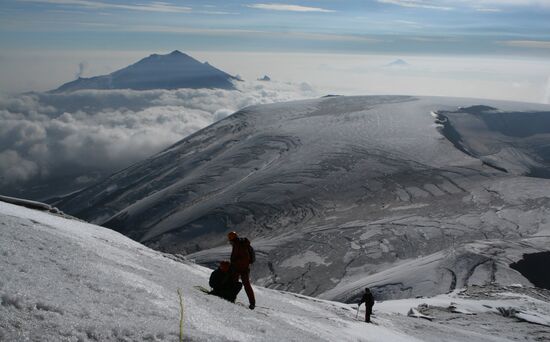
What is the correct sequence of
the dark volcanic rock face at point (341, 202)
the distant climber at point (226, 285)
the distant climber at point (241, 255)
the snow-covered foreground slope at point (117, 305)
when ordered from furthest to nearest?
the dark volcanic rock face at point (341, 202), the distant climber at point (226, 285), the distant climber at point (241, 255), the snow-covered foreground slope at point (117, 305)

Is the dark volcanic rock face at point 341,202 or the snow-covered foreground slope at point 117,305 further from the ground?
the snow-covered foreground slope at point 117,305

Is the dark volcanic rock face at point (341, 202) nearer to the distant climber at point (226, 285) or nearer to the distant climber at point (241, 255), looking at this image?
the distant climber at point (226, 285)

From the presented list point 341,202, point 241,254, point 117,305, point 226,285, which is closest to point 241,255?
point 241,254

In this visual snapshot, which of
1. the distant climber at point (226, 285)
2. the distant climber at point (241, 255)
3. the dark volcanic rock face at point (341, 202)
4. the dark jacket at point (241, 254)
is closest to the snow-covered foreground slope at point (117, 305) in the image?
the distant climber at point (226, 285)

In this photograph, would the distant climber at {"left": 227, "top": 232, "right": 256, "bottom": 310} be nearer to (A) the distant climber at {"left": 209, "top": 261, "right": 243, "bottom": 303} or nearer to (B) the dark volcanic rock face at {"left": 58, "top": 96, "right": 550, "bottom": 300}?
(A) the distant climber at {"left": 209, "top": 261, "right": 243, "bottom": 303}

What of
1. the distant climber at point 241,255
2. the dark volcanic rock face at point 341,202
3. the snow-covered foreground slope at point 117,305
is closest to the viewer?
the snow-covered foreground slope at point 117,305

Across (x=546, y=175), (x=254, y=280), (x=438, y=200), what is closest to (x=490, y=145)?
(x=546, y=175)

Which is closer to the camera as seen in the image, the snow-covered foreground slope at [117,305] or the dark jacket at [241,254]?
the snow-covered foreground slope at [117,305]
